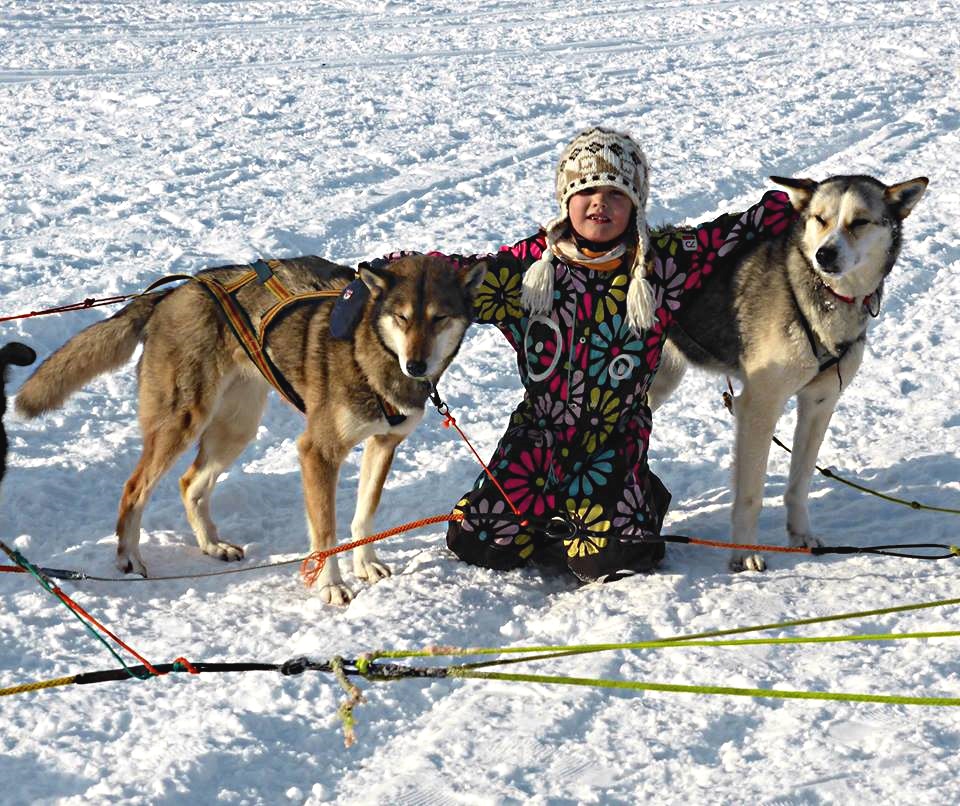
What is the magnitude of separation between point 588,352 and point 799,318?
0.65 metres

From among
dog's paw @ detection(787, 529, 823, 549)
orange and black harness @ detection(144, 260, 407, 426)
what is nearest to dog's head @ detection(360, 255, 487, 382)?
orange and black harness @ detection(144, 260, 407, 426)

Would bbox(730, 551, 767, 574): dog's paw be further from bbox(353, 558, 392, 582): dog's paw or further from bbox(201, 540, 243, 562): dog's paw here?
bbox(201, 540, 243, 562): dog's paw

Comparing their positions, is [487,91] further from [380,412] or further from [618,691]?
[618,691]

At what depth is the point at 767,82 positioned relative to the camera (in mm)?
9992

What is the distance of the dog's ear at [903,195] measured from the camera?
336 cm

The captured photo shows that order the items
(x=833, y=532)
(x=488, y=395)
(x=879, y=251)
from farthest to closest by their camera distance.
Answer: (x=488, y=395), (x=833, y=532), (x=879, y=251)

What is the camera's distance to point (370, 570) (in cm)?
372

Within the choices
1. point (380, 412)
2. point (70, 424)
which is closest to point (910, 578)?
point (380, 412)

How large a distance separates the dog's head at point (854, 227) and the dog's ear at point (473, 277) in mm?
914

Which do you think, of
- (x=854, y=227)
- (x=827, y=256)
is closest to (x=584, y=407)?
(x=827, y=256)

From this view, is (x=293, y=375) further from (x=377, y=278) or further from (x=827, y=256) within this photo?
(x=827, y=256)

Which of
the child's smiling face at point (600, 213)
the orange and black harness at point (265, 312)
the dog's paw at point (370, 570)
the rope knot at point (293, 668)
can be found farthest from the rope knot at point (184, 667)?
the child's smiling face at point (600, 213)

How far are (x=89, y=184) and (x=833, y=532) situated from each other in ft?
17.4

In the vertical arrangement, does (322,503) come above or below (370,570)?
above
